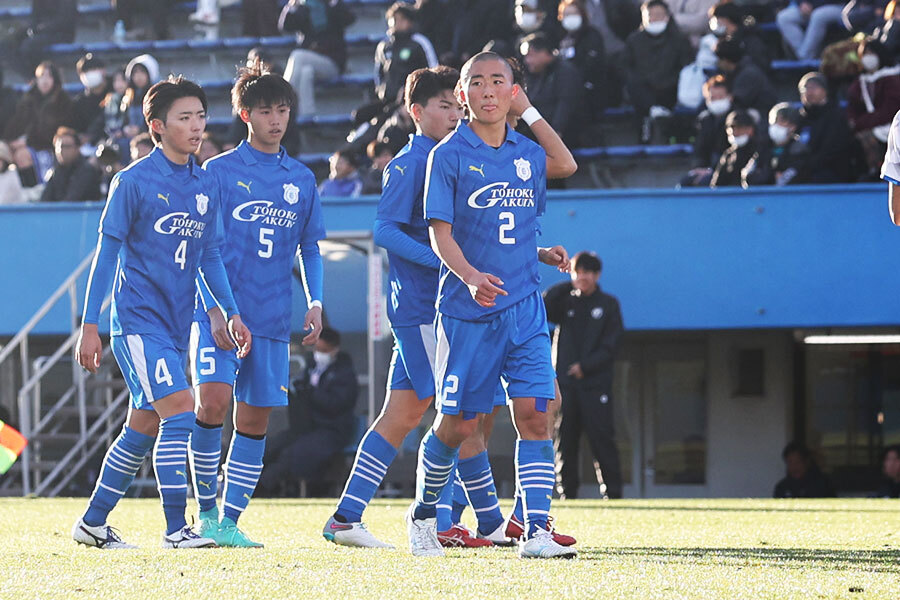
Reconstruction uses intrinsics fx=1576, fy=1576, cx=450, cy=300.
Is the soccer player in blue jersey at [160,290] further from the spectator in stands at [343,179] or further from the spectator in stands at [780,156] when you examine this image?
the spectator in stands at [343,179]

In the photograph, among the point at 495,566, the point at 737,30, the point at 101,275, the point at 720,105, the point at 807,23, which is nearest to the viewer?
the point at 495,566

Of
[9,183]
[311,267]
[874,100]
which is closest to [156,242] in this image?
[311,267]

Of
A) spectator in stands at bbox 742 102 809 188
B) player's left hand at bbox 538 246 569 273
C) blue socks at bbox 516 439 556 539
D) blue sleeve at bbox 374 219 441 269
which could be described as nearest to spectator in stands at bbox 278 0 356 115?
spectator in stands at bbox 742 102 809 188

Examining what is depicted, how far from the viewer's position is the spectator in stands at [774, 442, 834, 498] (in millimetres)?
13820

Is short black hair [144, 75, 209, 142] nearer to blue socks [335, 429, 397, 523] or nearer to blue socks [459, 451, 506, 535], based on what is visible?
blue socks [335, 429, 397, 523]

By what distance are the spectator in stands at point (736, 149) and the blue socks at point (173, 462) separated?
8.02 metres

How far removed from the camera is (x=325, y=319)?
45.4ft

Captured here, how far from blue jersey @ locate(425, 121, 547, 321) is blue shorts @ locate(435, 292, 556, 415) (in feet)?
0.21

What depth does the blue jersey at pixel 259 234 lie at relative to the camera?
21.0ft

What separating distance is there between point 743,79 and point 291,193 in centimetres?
817

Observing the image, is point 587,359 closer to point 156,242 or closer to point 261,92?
point 261,92

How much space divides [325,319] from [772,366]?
187 inches

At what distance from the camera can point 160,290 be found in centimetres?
606

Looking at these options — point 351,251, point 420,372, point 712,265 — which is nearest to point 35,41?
point 351,251
